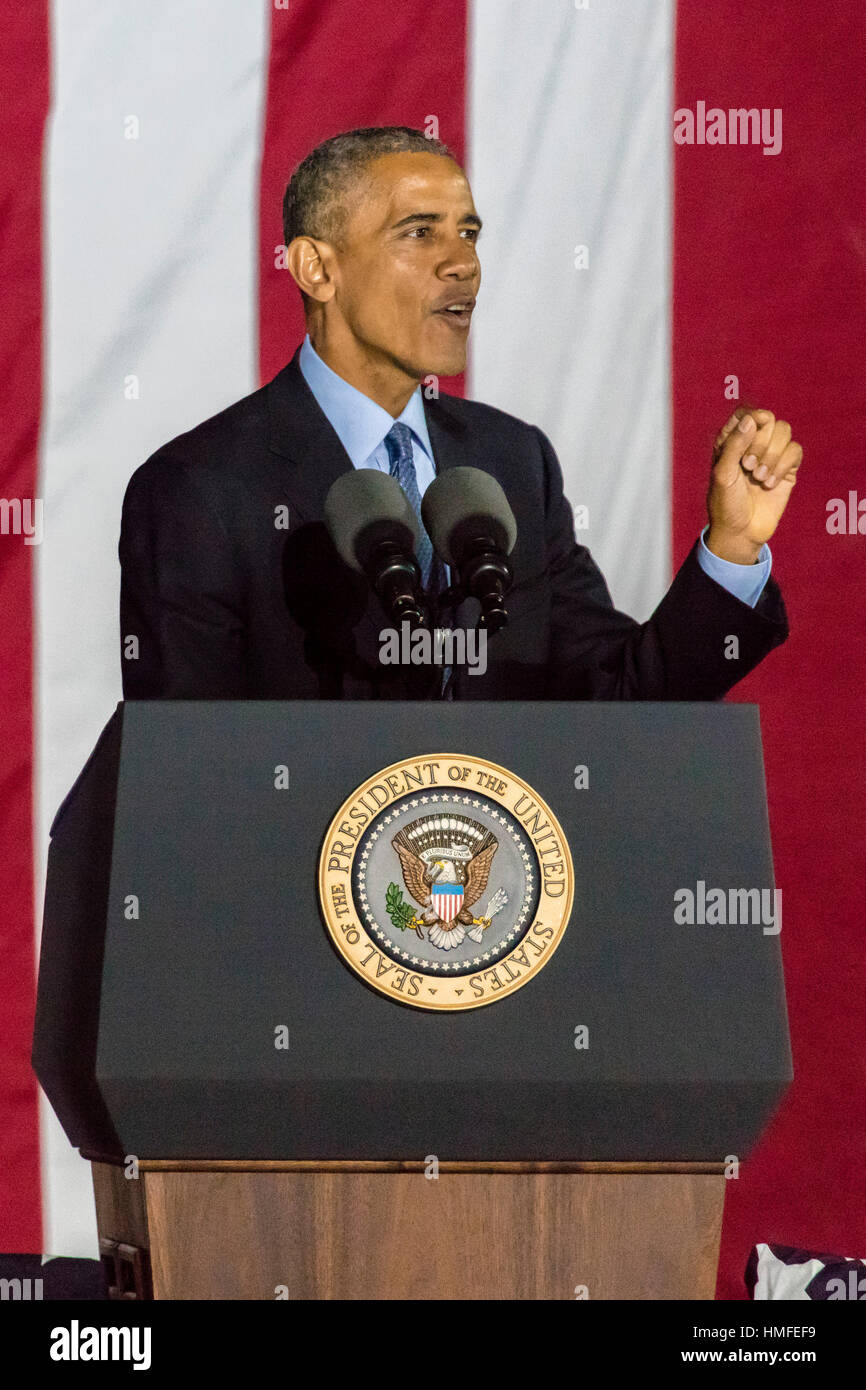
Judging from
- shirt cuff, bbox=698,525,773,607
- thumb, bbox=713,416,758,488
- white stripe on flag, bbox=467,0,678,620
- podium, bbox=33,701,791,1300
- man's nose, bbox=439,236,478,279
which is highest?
white stripe on flag, bbox=467,0,678,620

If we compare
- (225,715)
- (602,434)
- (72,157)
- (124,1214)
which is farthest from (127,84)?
(124,1214)

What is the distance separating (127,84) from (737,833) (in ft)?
7.43

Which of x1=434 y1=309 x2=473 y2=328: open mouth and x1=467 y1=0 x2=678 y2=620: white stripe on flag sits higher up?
x1=467 y1=0 x2=678 y2=620: white stripe on flag

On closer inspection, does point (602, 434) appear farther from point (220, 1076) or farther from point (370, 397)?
point (220, 1076)

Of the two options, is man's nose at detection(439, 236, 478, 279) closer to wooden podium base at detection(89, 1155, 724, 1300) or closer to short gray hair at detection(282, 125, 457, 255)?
short gray hair at detection(282, 125, 457, 255)

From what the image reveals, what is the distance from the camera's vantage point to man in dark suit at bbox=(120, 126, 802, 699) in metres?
2.00

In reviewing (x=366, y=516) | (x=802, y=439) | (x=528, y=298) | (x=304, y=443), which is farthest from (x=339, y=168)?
(x=802, y=439)

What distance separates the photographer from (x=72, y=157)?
3.24 meters

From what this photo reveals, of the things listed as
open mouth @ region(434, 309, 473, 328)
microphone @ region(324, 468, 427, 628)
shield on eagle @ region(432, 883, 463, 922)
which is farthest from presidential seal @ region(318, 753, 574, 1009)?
open mouth @ region(434, 309, 473, 328)

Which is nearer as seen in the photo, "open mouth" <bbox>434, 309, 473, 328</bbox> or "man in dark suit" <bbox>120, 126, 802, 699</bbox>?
"man in dark suit" <bbox>120, 126, 802, 699</bbox>

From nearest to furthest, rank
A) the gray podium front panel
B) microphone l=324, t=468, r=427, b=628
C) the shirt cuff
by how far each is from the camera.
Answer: the gray podium front panel, microphone l=324, t=468, r=427, b=628, the shirt cuff

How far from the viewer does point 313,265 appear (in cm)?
235

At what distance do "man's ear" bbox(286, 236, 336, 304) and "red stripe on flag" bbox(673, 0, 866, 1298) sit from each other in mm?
1065

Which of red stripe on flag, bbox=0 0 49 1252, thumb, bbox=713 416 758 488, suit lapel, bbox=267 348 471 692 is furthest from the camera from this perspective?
red stripe on flag, bbox=0 0 49 1252
